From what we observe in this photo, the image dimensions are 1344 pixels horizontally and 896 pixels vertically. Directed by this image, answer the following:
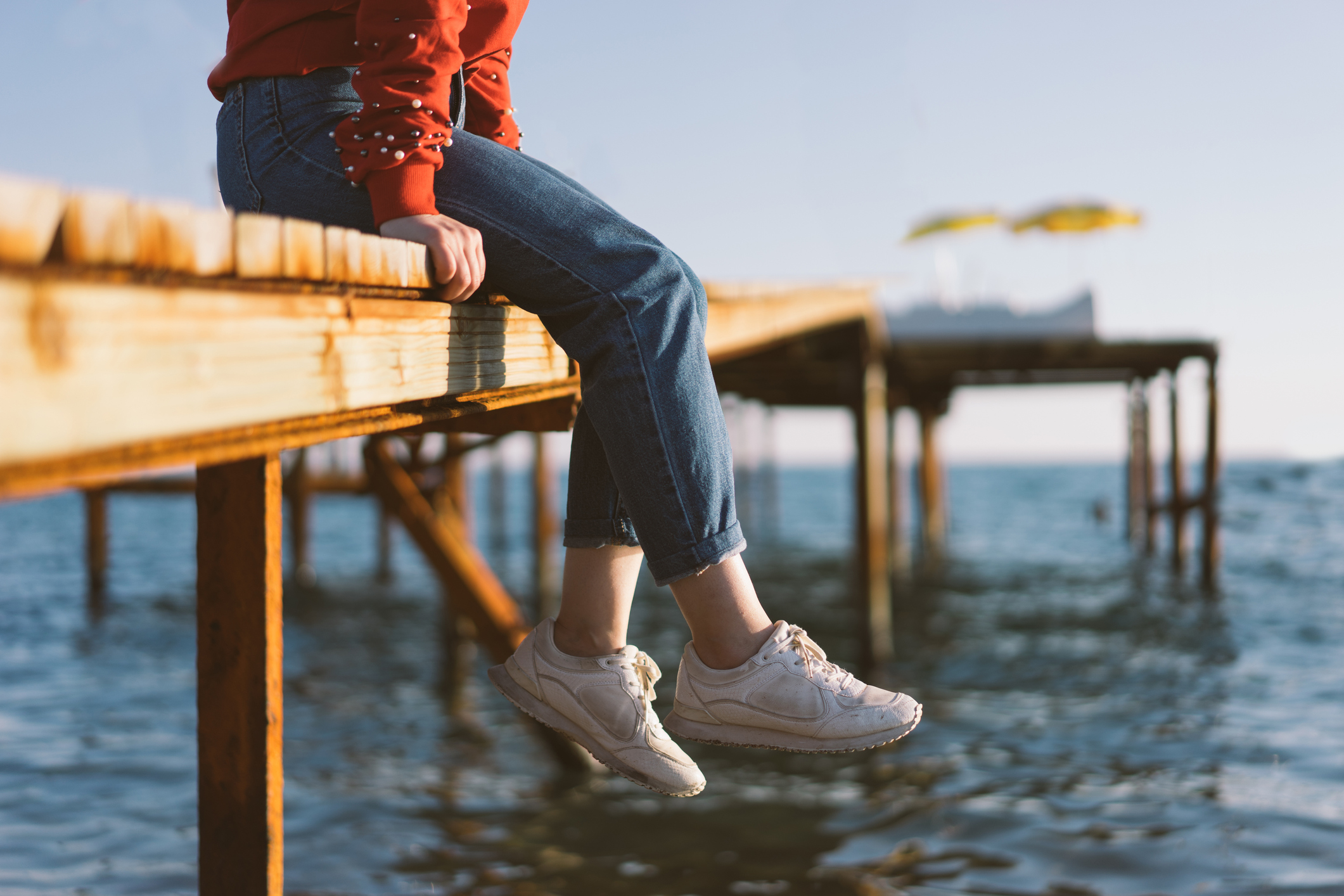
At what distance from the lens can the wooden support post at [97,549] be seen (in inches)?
519

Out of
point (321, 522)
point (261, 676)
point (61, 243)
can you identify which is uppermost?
point (61, 243)

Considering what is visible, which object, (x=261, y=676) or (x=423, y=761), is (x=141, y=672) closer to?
(x=423, y=761)

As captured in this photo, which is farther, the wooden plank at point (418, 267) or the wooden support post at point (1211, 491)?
the wooden support post at point (1211, 491)

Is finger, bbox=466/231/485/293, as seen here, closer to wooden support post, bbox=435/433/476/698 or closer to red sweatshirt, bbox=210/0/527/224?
red sweatshirt, bbox=210/0/527/224

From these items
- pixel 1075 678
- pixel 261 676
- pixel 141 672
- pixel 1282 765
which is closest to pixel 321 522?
pixel 141 672

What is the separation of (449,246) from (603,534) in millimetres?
531

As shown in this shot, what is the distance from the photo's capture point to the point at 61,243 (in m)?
0.89

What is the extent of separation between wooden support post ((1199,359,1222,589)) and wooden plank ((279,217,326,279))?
14134mm

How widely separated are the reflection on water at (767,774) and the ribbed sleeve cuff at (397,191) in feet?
11.6

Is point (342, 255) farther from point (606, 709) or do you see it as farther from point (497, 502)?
point (497, 502)

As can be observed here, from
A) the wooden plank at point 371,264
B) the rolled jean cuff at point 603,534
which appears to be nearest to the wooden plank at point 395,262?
the wooden plank at point 371,264

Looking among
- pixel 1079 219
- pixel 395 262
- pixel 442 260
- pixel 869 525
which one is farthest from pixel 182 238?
pixel 1079 219

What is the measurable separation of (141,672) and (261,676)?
779cm

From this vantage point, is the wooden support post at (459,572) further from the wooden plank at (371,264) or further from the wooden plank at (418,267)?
the wooden plank at (371,264)
